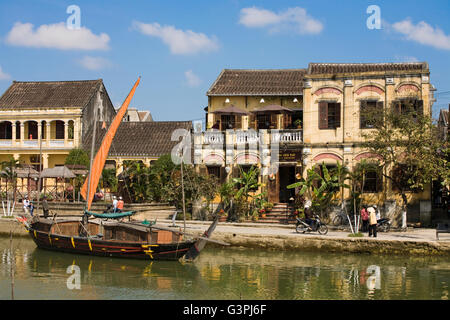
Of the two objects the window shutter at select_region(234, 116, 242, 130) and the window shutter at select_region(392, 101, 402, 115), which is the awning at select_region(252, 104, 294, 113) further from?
the window shutter at select_region(392, 101, 402, 115)

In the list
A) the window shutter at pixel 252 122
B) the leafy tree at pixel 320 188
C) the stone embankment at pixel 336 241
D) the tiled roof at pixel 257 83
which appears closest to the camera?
the stone embankment at pixel 336 241

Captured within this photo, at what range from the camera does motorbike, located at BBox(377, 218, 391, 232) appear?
959 inches

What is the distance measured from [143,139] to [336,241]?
2028 cm

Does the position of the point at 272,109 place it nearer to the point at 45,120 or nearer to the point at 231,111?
the point at 231,111

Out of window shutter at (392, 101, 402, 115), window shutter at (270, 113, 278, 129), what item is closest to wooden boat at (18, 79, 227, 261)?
window shutter at (270, 113, 278, 129)

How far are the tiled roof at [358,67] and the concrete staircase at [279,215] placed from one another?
6718mm

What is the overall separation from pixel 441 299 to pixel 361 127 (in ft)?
41.2

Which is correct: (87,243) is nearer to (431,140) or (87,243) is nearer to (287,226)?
(287,226)

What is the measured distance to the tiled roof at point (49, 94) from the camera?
1590 inches

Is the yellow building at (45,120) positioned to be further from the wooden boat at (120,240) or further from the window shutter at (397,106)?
the window shutter at (397,106)

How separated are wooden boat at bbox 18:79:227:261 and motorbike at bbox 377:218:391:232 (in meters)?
8.10

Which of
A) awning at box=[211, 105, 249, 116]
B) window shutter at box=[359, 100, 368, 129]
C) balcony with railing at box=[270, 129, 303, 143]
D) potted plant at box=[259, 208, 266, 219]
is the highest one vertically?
awning at box=[211, 105, 249, 116]

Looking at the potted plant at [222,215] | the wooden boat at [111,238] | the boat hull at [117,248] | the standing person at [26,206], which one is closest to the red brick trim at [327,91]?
the potted plant at [222,215]

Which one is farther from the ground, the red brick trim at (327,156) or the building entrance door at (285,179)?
the red brick trim at (327,156)
